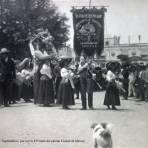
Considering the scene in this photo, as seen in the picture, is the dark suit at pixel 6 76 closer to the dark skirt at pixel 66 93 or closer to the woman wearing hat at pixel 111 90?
the dark skirt at pixel 66 93

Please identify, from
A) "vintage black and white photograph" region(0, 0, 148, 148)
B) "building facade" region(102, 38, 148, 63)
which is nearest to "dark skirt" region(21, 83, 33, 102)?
"vintage black and white photograph" region(0, 0, 148, 148)

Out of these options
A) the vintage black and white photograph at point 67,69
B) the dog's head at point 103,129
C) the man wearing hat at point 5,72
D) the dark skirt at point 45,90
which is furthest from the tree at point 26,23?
the dog's head at point 103,129

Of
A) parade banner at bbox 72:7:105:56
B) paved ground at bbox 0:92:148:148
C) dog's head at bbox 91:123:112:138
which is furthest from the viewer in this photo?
parade banner at bbox 72:7:105:56

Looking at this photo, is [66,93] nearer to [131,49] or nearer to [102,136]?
[131,49]

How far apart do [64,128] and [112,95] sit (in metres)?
1.50

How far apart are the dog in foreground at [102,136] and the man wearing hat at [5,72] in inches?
77.6

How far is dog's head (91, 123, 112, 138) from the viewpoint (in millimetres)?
5898

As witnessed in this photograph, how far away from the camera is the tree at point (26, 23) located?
267 inches

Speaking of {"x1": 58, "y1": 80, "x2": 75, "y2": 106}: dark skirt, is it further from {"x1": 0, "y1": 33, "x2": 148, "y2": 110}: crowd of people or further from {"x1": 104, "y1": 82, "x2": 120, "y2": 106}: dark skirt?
{"x1": 104, "y1": 82, "x2": 120, "y2": 106}: dark skirt

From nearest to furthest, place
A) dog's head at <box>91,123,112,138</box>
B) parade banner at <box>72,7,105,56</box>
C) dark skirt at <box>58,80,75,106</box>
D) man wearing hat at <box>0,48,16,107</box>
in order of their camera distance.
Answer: dog's head at <box>91,123,112,138</box>, parade banner at <box>72,7,105,56</box>, man wearing hat at <box>0,48,16,107</box>, dark skirt at <box>58,80,75,106</box>

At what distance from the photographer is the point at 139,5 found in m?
6.62

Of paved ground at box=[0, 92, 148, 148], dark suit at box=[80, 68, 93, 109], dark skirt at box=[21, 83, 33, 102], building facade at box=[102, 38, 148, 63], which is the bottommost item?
paved ground at box=[0, 92, 148, 148]

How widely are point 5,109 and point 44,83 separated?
76cm

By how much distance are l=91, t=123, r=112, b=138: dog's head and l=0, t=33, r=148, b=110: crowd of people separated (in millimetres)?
1325
